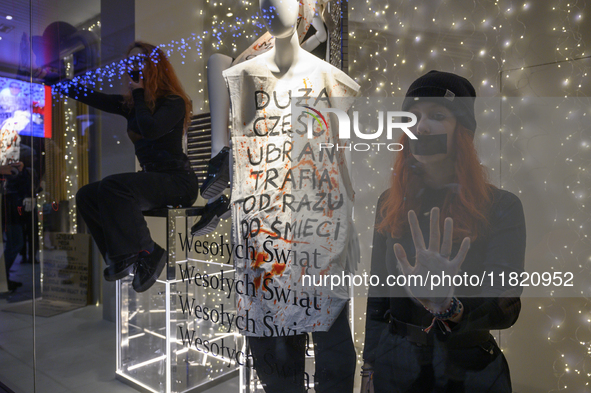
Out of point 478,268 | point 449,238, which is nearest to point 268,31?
point 449,238

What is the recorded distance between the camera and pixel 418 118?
3.55 feet

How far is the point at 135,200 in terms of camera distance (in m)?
1.46

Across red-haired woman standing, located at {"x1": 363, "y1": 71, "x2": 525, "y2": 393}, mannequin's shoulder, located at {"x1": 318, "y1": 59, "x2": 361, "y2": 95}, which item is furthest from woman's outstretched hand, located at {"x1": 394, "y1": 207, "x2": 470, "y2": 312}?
mannequin's shoulder, located at {"x1": 318, "y1": 59, "x2": 361, "y2": 95}

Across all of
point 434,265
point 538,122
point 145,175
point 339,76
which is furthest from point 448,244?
point 145,175

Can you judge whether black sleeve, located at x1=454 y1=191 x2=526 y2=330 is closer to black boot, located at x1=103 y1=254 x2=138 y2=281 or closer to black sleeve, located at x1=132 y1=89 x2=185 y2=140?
black sleeve, located at x1=132 y1=89 x2=185 y2=140

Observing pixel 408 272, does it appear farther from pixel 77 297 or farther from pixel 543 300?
pixel 77 297

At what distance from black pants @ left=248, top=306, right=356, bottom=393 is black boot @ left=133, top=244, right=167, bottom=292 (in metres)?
0.51

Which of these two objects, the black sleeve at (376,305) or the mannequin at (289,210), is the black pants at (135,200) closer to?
the mannequin at (289,210)

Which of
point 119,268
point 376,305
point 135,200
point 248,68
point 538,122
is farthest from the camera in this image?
point 119,268

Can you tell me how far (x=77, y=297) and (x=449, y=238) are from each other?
1.74 meters

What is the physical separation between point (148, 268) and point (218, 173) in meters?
0.56

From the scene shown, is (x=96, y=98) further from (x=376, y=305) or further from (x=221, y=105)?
(x=376, y=305)

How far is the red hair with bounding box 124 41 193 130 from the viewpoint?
1473 mm

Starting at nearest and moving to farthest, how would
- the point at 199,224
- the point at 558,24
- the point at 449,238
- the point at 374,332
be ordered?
1. the point at 558,24
2. the point at 449,238
3. the point at 374,332
4. the point at 199,224
